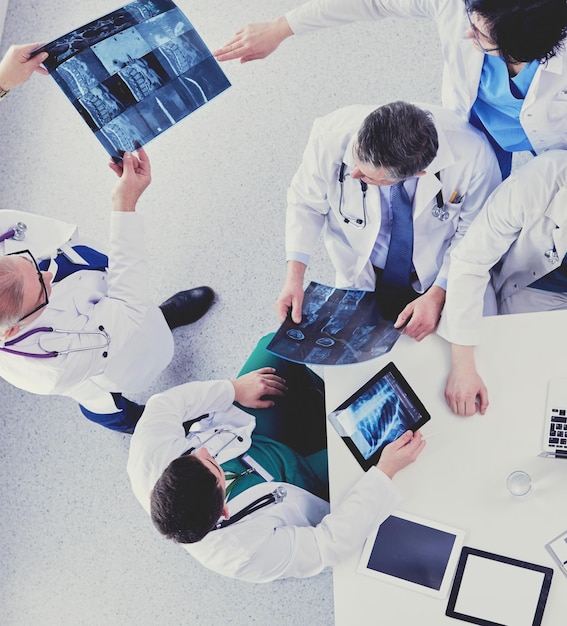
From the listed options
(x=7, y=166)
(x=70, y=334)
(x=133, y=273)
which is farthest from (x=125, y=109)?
(x=7, y=166)

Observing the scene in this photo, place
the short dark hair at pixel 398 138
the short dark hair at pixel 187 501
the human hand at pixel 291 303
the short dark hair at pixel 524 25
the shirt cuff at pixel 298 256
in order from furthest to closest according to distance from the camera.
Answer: the shirt cuff at pixel 298 256 → the human hand at pixel 291 303 → the short dark hair at pixel 398 138 → the short dark hair at pixel 187 501 → the short dark hair at pixel 524 25

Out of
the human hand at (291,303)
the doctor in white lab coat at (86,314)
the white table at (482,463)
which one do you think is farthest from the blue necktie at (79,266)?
the white table at (482,463)

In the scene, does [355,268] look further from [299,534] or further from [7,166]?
[7,166]

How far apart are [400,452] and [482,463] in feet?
0.65

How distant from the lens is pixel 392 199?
1.72m

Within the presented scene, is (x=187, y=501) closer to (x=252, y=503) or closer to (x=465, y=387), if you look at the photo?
(x=252, y=503)

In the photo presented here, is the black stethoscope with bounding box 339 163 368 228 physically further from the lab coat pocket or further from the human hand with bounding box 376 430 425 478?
the human hand with bounding box 376 430 425 478

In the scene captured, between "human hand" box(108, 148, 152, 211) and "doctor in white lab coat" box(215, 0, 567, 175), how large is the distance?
38cm

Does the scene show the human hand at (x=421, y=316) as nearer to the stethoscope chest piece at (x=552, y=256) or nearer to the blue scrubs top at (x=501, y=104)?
the stethoscope chest piece at (x=552, y=256)

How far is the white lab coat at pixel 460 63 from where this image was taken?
59.2 inches

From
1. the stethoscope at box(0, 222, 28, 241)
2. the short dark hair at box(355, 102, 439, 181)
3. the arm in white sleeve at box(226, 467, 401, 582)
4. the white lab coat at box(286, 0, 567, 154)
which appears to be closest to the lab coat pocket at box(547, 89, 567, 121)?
the white lab coat at box(286, 0, 567, 154)

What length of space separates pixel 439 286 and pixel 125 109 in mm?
966

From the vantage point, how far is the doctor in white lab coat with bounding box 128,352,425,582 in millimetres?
1485

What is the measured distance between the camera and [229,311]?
2.53 m
